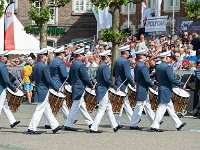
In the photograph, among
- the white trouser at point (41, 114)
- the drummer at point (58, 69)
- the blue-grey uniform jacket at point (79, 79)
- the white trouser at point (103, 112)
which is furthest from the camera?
the drummer at point (58, 69)

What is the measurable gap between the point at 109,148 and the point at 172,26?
2230cm

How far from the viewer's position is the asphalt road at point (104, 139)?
1680 centimetres

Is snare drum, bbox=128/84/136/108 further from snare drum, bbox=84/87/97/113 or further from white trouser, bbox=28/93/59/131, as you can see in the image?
white trouser, bbox=28/93/59/131

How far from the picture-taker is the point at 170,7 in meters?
45.5

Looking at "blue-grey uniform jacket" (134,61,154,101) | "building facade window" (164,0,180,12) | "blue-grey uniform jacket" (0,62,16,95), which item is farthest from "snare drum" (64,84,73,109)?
"building facade window" (164,0,180,12)

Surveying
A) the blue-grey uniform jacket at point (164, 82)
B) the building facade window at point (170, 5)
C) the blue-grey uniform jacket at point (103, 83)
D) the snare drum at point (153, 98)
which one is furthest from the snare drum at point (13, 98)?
the building facade window at point (170, 5)

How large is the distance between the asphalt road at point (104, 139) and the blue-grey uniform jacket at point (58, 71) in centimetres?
125

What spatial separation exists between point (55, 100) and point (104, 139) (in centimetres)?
263

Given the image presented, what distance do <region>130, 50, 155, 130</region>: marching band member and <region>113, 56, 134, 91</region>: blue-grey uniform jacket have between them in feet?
0.66

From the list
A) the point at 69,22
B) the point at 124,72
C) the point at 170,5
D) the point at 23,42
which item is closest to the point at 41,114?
the point at 124,72

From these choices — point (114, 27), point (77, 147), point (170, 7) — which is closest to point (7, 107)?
point (77, 147)

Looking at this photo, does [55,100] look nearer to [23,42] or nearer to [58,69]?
[58,69]

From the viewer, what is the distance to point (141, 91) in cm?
2072

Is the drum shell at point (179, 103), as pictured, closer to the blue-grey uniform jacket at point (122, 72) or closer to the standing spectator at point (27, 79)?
the blue-grey uniform jacket at point (122, 72)
